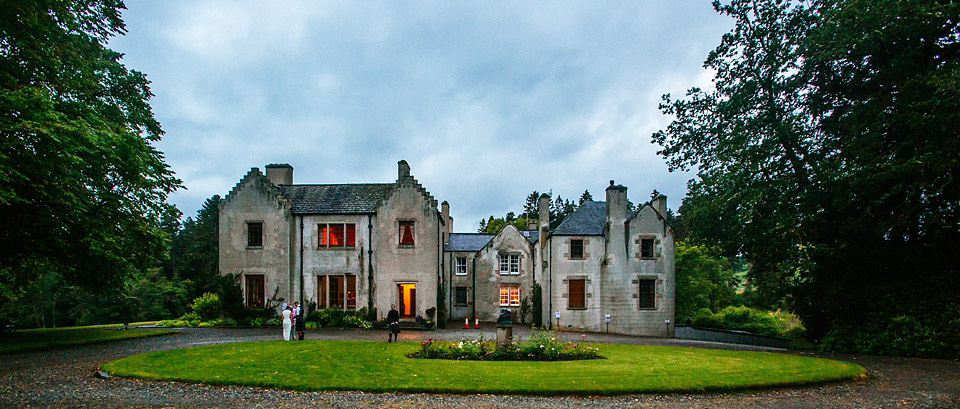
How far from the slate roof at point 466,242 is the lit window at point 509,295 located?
420cm

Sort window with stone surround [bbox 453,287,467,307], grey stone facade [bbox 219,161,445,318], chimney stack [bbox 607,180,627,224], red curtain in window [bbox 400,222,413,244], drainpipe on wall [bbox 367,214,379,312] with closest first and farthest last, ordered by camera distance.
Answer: drainpipe on wall [bbox 367,214,379,312] < grey stone facade [bbox 219,161,445,318] < red curtain in window [bbox 400,222,413,244] < chimney stack [bbox 607,180,627,224] < window with stone surround [bbox 453,287,467,307]

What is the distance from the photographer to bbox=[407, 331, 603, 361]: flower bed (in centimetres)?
1459

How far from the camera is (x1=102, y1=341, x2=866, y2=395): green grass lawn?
1063 cm

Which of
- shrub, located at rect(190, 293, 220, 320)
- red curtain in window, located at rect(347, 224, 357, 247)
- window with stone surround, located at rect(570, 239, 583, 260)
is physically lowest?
shrub, located at rect(190, 293, 220, 320)

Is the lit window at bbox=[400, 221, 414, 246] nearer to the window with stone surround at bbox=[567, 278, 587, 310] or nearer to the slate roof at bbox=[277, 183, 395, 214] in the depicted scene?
the slate roof at bbox=[277, 183, 395, 214]

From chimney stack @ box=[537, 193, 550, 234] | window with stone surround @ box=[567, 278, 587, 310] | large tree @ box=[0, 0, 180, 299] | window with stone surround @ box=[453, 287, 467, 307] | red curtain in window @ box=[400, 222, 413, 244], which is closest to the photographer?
large tree @ box=[0, 0, 180, 299]

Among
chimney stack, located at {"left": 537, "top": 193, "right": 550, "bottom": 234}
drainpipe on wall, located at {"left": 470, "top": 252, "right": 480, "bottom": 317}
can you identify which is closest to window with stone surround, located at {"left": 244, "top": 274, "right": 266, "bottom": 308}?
drainpipe on wall, located at {"left": 470, "top": 252, "right": 480, "bottom": 317}

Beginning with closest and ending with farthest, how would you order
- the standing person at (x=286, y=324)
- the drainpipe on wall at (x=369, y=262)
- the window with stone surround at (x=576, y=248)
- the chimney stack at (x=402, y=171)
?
1. the standing person at (x=286, y=324)
2. the drainpipe on wall at (x=369, y=262)
3. the chimney stack at (x=402, y=171)
4. the window with stone surround at (x=576, y=248)

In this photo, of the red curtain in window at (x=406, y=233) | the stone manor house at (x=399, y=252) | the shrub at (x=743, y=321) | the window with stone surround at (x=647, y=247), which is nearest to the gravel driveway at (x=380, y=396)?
the stone manor house at (x=399, y=252)

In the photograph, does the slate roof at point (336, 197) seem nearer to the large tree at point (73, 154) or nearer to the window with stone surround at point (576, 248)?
the large tree at point (73, 154)

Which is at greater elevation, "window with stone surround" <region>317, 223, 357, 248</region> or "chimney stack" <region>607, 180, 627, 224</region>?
"chimney stack" <region>607, 180, 627, 224</region>

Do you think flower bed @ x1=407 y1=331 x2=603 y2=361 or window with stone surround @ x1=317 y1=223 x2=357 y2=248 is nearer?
flower bed @ x1=407 y1=331 x2=603 y2=361

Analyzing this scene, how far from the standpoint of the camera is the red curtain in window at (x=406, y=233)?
94.5ft

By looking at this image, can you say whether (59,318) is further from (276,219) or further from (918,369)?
(918,369)
